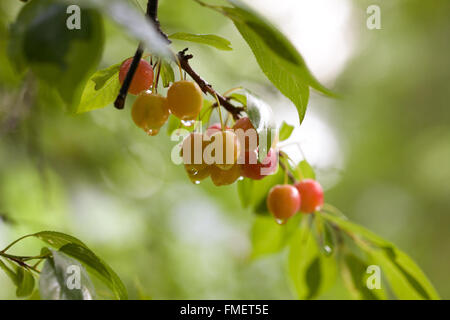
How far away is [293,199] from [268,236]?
30 cm

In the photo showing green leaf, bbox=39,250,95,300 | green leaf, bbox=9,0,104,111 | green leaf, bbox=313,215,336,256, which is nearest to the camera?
green leaf, bbox=9,0,104,111

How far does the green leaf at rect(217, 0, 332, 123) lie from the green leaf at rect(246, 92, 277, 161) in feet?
0.15

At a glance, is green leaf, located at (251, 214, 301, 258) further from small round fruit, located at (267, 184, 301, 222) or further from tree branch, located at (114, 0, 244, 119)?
tree branch, located at (114, 0, 244, 119)

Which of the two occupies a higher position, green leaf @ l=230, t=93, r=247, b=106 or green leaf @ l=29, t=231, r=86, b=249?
green leaf @ l=230, t=93, r=247, b=106

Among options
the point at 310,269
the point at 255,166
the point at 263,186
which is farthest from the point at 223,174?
the point at 310,269

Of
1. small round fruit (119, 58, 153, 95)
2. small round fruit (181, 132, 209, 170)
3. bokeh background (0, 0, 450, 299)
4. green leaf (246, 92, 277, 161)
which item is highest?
small round fruit (119, 58, 153, 95)

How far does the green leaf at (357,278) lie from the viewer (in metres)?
0.92

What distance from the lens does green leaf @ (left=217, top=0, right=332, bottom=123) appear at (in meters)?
0.45

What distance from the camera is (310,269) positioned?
989 mm

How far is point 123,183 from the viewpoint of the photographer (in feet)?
6.26

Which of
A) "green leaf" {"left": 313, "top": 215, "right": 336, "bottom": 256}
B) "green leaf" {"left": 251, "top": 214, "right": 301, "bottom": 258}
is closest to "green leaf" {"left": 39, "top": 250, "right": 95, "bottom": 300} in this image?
"green leaf" {"left": 313, "top": 215, "right": 336, "bottom": 256}

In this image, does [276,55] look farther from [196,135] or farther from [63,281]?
[63,281]
